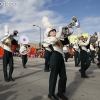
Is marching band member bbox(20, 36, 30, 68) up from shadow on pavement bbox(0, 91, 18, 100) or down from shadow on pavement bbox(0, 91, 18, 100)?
up

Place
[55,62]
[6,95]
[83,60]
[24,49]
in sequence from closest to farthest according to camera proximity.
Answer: [55,62]
[6,95]
[83,60]
[24,49]

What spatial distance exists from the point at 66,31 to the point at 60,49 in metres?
0.45

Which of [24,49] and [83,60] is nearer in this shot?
[83,60]

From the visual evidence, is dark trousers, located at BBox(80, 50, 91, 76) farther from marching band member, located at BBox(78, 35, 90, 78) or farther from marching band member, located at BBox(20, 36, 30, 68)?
marching band member, located at BBox(20, 36, 30, 68)

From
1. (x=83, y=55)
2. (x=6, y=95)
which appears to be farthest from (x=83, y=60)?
(x=6, y=95)

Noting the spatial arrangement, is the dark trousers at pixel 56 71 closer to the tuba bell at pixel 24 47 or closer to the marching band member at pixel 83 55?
the marching band member at pixel 83 55

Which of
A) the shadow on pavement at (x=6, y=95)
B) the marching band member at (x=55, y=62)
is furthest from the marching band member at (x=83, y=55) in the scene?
the shadow on pavement at (x=6, y=95)

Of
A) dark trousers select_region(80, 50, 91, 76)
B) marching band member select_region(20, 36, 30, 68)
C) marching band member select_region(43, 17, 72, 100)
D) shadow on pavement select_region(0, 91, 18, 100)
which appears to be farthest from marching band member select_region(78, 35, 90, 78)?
marching band member select_region(20, 36, 30, 68)

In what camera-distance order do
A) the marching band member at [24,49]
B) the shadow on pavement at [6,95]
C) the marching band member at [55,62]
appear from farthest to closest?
1. the marching band member at [24,49]
2. the shadow on pavement at [6,95]
3. the marching band member at [55,62]

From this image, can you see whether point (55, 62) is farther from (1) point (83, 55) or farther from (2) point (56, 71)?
(1) point (83, 55)

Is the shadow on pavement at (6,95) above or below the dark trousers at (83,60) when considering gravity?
below

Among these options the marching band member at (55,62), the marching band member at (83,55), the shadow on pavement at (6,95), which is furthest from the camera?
the marching band member at (83,55)

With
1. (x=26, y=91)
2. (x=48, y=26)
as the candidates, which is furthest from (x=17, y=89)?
(x=48, y=26)

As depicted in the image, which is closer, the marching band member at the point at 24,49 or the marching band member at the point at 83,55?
the marching band member at the point at 83,55
